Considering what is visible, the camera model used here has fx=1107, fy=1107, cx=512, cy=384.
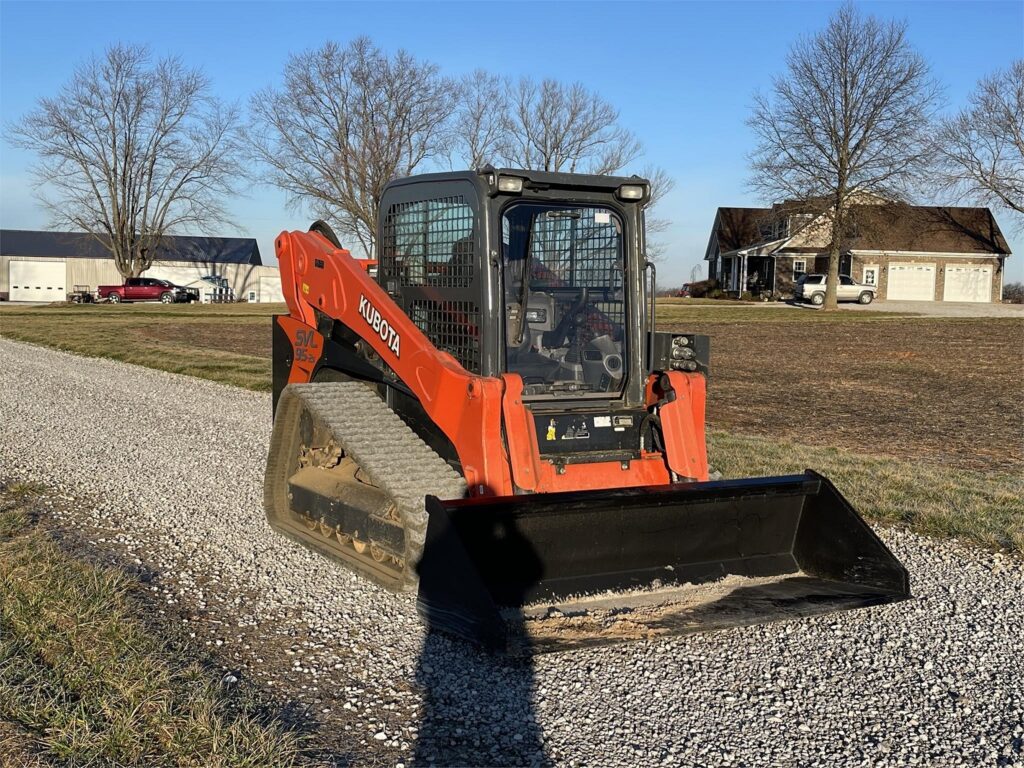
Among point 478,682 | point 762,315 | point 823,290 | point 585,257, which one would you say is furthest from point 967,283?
point 478,682

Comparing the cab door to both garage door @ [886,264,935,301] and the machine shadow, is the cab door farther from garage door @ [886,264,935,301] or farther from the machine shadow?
garage door @ [886,264,935,301]

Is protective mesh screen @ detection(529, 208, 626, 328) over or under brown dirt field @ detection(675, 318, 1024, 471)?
over

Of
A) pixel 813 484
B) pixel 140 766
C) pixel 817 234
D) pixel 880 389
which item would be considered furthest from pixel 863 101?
pixel 140 766

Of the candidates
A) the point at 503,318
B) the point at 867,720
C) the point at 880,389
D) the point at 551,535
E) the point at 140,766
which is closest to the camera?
the point at 140,766

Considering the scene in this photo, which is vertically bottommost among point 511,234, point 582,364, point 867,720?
point 867,720

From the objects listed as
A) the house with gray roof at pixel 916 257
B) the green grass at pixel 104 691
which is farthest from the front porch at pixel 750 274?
the green grass at pixel 104 691

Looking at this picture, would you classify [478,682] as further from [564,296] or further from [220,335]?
[220,335]

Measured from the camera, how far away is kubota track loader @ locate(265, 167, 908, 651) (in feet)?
18.8

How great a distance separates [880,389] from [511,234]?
13036mm

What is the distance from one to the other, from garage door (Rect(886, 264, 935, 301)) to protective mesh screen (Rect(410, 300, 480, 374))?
5815 centimetres

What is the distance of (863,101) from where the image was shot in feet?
165

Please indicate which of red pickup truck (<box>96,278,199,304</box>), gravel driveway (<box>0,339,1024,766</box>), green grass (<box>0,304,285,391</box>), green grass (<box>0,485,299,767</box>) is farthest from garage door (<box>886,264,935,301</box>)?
green grass (<box>0,485,299,767</box>)

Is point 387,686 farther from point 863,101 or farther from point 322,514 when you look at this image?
point 863,101

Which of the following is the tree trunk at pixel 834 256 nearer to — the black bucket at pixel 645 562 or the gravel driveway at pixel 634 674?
the gravel driveway at pixel 634 674
